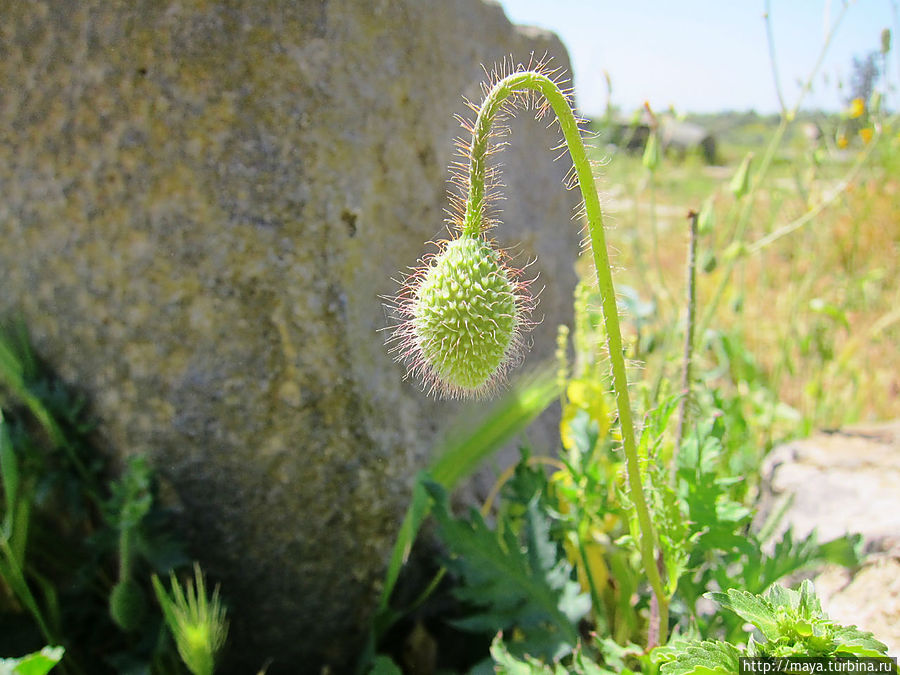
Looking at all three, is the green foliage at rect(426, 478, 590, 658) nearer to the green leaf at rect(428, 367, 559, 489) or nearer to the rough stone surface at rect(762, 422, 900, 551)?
the green leaf at rect(428, 367, 559, 489)

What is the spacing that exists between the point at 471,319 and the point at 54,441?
122 centimetres

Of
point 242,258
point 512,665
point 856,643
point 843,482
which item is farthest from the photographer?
point 843,482

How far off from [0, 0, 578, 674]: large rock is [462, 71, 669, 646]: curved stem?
62 centimetres

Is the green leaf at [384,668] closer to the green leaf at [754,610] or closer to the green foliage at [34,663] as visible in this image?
the green foliage at [34,663]

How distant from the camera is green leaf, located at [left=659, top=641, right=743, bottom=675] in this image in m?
0.93

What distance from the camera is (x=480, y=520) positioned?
1563 mm

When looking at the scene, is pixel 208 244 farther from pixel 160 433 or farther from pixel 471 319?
pixel 471 319

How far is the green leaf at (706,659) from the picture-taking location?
93 centimetres

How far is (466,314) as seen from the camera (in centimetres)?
101

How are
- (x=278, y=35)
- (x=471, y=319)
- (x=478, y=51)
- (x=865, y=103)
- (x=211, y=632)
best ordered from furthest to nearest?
1. (x=865, y=103)
2. (x=478, y=51)
3. (x=278, y=35)
4. (x=211, y=632)
5. (x=471, y=319)

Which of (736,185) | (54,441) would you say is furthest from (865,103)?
(54,441)

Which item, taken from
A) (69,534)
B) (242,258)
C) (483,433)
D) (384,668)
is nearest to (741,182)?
(483,433)

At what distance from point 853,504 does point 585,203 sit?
1.36m

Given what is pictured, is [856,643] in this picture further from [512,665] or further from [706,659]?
[512,665]
